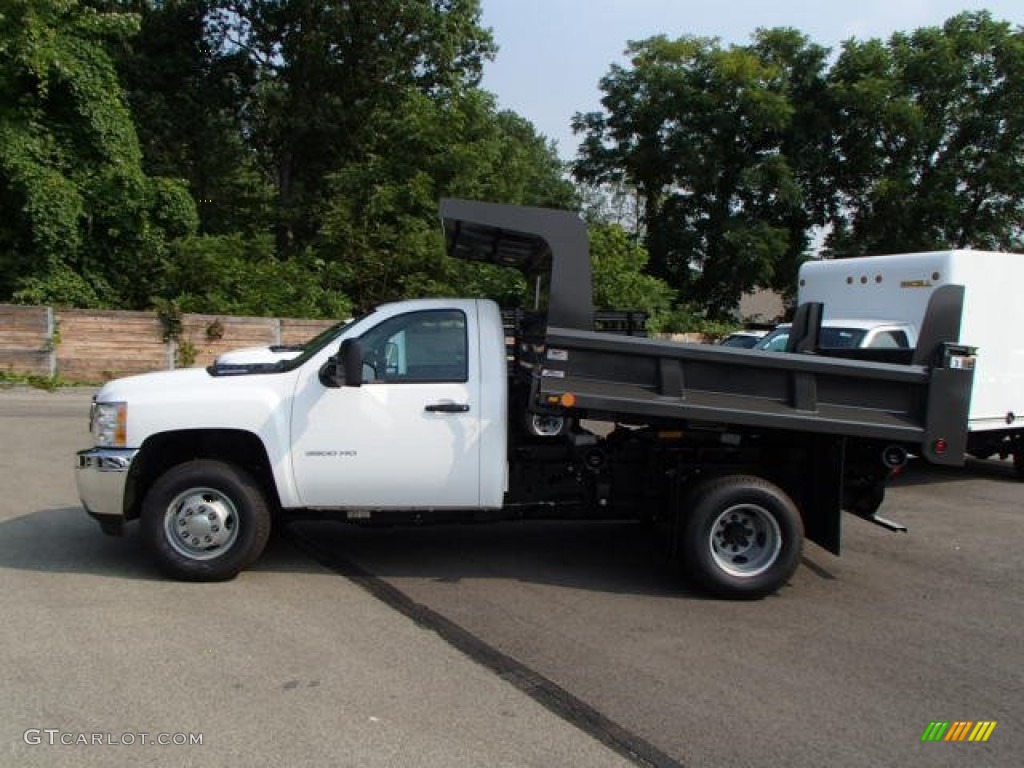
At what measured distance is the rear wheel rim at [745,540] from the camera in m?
5.91

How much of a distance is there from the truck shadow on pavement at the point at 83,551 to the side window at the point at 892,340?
26.7 feet

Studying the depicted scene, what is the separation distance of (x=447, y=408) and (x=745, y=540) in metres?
2.25

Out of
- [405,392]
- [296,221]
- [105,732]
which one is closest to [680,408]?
[405,392]

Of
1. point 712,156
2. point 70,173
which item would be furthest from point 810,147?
point 70,173

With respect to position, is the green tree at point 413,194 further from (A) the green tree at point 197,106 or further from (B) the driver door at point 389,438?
(B) the driver door at point 389,438

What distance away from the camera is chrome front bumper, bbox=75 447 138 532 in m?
5.70

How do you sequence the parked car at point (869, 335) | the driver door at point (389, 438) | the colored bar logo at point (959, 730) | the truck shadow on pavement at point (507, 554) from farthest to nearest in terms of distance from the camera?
the parked car at point (869, 335)
the truck shadow on pavement at point (507, 554)
the driver door at point (389, 438)
the colored bar logo at point (959, 730)

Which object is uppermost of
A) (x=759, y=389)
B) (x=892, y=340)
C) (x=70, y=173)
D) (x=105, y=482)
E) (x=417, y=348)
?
(x=70, y=173)

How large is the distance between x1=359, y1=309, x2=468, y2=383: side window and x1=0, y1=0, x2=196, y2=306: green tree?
18975mm

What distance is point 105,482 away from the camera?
572cm

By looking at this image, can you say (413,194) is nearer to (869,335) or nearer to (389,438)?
(869,335)

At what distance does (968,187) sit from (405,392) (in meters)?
37.1

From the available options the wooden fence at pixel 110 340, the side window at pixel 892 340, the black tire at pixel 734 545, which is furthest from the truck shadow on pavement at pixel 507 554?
the wooden fence at pixel 110 340

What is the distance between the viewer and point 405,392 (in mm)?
5875
